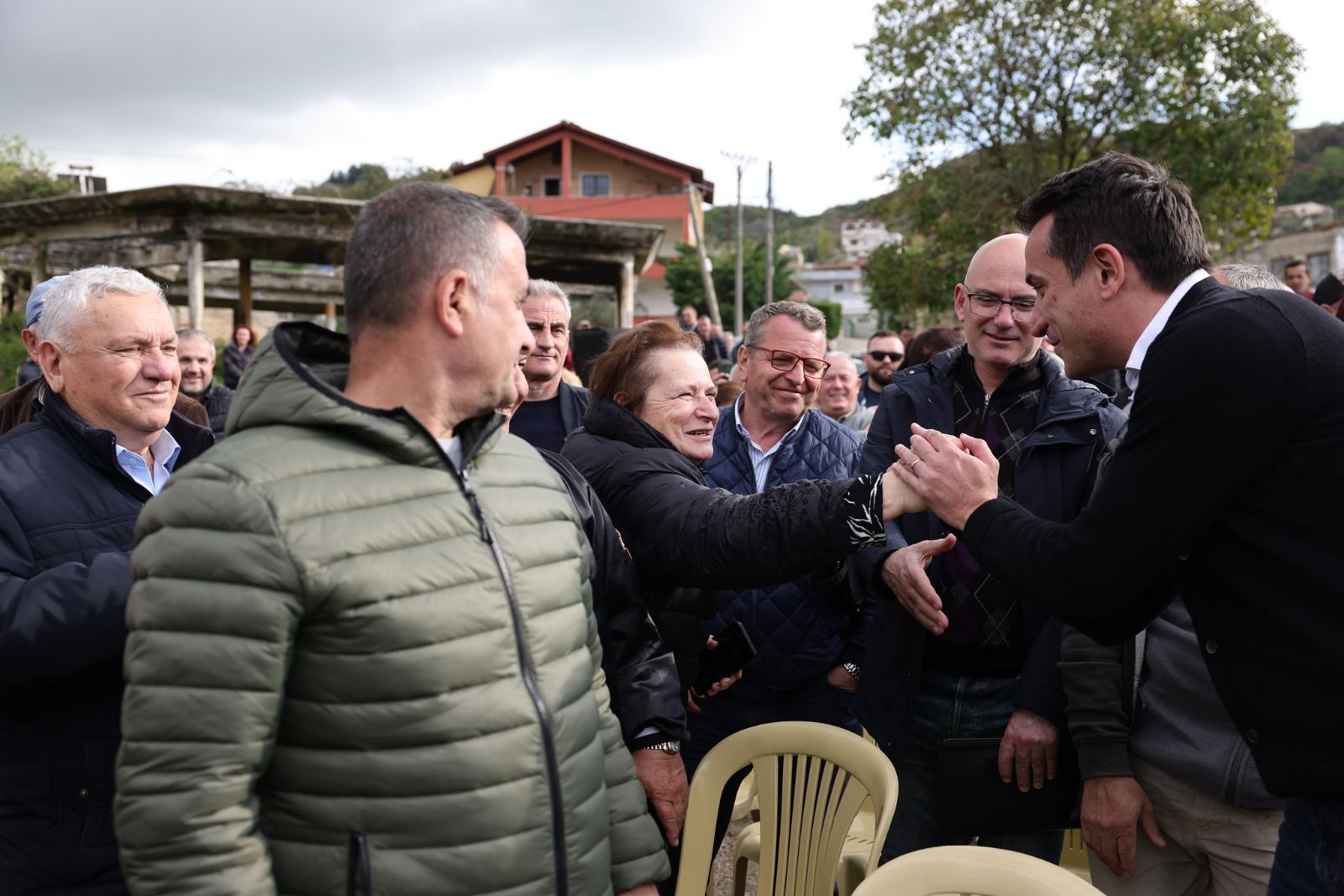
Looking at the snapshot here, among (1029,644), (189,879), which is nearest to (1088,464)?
(1029,644)

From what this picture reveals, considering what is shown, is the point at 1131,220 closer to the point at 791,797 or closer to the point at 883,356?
the point at 791,797

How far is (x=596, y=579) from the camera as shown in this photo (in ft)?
7.33

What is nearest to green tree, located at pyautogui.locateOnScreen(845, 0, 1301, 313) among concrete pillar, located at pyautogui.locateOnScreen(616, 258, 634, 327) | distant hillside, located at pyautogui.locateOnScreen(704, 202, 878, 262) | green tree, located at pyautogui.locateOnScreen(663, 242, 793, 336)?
concrete pillar, located at pyautogui.locateOnScreen(616, 258, 634, 327)

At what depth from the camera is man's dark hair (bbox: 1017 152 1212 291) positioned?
2.14 m

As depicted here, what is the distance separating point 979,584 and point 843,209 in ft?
474

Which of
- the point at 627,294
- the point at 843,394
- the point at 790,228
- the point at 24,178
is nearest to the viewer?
the point at 843,394

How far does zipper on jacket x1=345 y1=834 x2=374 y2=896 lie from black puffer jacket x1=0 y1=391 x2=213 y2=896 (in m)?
0.73

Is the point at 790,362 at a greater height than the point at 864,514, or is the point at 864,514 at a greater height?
the point at 790,362

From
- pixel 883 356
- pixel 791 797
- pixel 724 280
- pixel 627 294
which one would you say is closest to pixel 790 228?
pixel 724 280

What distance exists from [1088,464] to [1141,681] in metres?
0.59

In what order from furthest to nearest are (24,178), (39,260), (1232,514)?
(24,178)
(39,260)
(1232,514)

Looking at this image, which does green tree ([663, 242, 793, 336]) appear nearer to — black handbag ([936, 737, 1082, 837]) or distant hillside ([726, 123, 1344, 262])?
distant hillside ([726, 123, 1344, 262])

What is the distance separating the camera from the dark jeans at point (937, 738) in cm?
300

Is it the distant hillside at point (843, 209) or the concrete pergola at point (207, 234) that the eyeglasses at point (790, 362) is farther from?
the distant hillside at point (843, 209)
